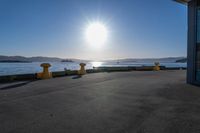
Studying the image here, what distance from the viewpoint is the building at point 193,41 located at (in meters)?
9.24

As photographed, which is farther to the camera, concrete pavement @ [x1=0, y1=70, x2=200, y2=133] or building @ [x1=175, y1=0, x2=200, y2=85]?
building @ [x1=175, y1=0, x2=200, y2=85]

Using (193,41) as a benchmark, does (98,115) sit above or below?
below

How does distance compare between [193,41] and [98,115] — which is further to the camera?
[193,41]

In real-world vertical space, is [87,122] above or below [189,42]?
below

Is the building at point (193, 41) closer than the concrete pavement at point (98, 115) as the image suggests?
No

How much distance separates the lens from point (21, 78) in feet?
36.0

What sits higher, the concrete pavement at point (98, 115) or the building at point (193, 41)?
the building at point (193, 41)

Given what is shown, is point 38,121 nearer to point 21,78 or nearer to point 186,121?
point 186,121

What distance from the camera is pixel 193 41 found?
30.9ft

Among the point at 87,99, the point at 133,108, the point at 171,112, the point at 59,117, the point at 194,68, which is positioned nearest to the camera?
the point at 59,117

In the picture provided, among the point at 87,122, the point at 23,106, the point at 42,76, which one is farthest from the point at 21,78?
the point at 87,122

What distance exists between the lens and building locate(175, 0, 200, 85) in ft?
30.3

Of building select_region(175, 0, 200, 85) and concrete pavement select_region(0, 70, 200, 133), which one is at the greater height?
building select_region(175, 0, 200, 85)

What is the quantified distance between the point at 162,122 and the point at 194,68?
704 centimetres
